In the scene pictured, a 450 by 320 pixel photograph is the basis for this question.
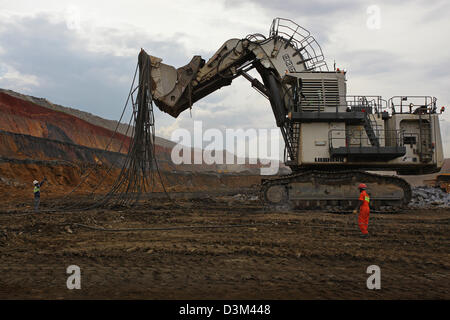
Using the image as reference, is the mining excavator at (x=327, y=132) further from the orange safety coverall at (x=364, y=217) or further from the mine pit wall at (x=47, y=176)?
the mine pit wall at (x=47, y=176)

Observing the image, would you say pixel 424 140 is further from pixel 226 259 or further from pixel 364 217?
pixel 226 259

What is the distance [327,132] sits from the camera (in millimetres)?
11227

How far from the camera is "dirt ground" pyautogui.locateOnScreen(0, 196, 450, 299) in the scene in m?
4.23

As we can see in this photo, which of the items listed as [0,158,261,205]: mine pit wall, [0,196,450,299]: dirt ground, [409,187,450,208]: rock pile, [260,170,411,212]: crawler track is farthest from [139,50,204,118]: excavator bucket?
[409,187,450,208]: rock pile

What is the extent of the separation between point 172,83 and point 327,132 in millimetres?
5085

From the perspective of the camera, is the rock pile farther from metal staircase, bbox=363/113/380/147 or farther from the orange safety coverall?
the orange safety coverall

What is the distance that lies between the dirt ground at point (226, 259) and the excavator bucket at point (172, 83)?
169 inches

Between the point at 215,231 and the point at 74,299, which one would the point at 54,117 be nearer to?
the point at 215,231

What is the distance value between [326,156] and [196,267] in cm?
706

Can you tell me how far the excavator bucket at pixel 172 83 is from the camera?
1196 cm

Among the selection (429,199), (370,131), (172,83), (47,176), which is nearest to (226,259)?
(370,131)

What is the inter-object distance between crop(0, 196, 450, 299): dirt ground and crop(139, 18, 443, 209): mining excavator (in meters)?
2.14

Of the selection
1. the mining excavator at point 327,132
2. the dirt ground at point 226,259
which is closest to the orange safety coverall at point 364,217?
the dirt ground at point 226,259
